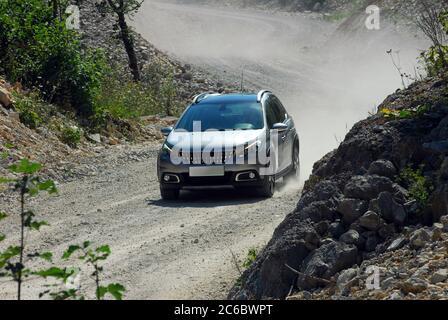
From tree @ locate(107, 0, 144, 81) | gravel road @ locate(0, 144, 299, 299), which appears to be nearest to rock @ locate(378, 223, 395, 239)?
gravel road @ locate(0, 144, 299, 299)

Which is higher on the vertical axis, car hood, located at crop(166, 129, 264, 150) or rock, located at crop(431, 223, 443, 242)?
car hood, located at crop(166, 129, 264, 150)

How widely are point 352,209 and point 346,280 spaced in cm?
111

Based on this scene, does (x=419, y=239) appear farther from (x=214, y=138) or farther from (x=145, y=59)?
(x=145, y=59)

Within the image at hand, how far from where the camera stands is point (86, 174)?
1970 centimetres

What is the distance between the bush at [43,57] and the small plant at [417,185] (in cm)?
1578

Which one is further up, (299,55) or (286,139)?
(299,55)

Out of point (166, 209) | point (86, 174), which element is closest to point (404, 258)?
point (166, 209)

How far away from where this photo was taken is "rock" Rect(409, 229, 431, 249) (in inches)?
334

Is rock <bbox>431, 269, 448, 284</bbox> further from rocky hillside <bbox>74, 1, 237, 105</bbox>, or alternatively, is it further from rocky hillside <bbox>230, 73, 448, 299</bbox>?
rocky hillside <bbox>74, 1, 237, 105</bbox>

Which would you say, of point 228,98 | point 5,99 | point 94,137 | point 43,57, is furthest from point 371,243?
point 43,57

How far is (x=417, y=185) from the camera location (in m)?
9.19

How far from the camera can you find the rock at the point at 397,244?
866cm

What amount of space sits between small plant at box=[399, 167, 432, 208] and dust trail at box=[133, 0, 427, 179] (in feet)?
49.3
